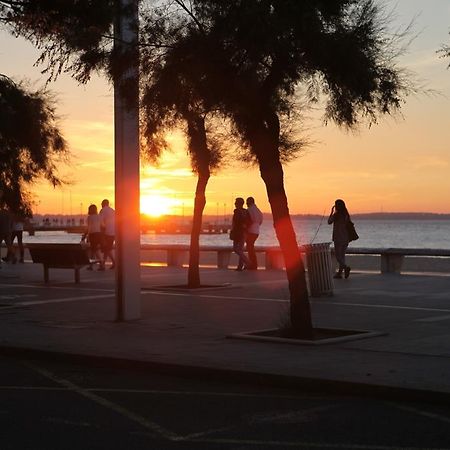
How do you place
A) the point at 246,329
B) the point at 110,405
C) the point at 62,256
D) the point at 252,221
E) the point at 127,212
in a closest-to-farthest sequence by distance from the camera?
the point at 110,405, the point at 246,329, the point at 127,212, the point at 62,256, the point at 252,221

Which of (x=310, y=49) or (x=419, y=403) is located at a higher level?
(x=310, y=49)

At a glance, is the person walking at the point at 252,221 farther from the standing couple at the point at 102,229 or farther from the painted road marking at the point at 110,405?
the painted road marking at the point at 110,405

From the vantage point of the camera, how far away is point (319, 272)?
17453mm

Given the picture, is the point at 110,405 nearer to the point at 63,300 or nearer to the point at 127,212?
the point at 127,212

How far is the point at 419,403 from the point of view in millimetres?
8117

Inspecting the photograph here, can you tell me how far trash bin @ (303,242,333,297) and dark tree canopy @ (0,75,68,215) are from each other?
17.4 feet

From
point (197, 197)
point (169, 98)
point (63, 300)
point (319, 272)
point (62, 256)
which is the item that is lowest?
point (63, 300)

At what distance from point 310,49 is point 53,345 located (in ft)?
15.4

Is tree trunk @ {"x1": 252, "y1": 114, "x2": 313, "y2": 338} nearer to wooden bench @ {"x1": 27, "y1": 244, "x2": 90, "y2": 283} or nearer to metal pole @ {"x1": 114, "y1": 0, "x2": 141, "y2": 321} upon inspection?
metal pole @ {"x1": 114, "y1": 0, "x2": 141, "y2": 321}

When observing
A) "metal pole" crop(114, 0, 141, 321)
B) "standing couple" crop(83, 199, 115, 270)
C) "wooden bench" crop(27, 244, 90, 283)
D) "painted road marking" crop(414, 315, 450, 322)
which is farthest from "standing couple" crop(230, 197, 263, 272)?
"painted road marking" crop(414, 315, 450, 322)

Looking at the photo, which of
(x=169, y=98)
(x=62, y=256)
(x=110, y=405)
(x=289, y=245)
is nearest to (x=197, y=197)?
(x=62, y=256)

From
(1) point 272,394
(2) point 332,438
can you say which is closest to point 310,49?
(1) point 272,394

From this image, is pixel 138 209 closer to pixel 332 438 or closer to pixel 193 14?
pixel 193 14

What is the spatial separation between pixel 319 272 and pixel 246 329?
492 centimetres
